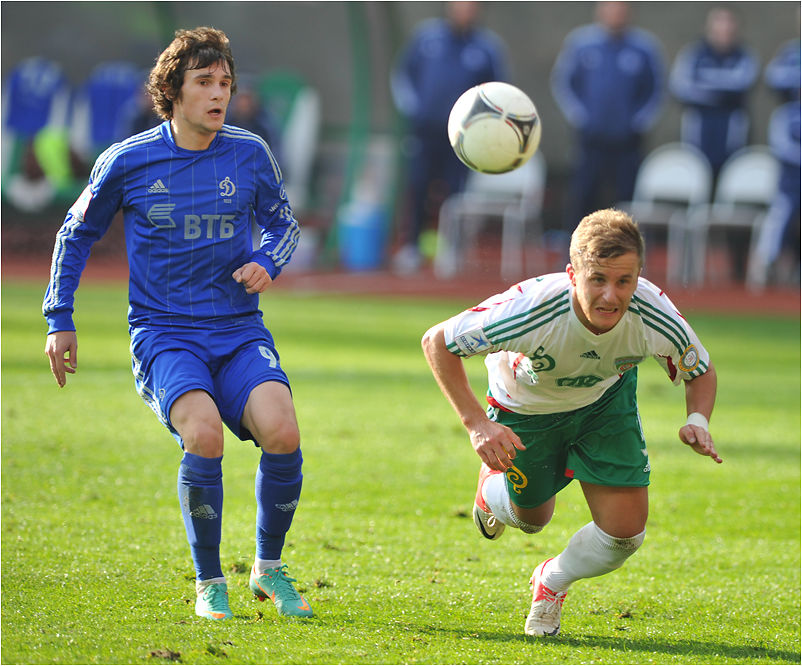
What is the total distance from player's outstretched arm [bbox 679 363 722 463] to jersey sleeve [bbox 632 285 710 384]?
1.5 inches

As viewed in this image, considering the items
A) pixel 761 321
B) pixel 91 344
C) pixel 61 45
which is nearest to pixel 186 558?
pixel 91 344

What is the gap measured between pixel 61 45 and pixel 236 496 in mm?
17056

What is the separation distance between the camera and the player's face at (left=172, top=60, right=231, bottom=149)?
4617 millimetres

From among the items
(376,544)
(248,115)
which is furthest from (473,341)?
(248,115)

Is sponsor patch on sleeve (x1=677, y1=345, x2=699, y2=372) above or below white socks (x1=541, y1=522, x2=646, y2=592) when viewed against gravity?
above

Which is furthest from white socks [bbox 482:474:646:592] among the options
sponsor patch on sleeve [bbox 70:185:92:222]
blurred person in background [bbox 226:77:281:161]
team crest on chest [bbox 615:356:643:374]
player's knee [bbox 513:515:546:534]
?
blurred person in background [bbox 226:77:281:161]

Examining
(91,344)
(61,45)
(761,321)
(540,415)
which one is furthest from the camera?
(61,45)

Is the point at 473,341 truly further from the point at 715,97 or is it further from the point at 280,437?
the point at 715,97

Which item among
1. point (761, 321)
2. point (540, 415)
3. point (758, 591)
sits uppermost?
point (540, 415)

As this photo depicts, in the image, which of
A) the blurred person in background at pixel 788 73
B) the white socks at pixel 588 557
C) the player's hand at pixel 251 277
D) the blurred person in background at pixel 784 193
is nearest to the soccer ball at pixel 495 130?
the player's hand at pixel 251 277

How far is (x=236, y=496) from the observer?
6582 millimetres

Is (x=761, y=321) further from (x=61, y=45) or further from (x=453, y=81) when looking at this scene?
(x=61, y=45)

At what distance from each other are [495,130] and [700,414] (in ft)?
6.06

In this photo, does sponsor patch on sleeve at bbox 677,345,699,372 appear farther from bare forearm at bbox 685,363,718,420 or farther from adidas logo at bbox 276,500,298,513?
adidas logo at bbox 276,500,298,513
